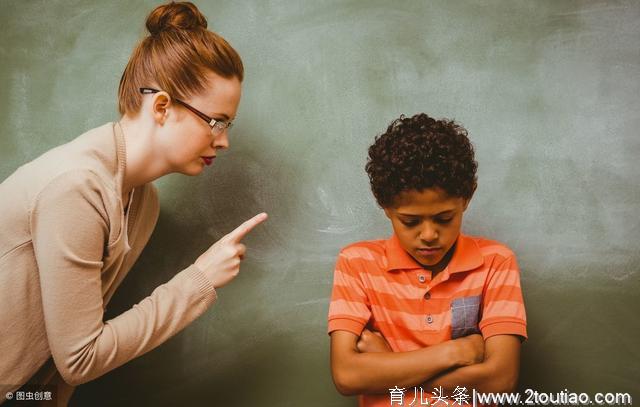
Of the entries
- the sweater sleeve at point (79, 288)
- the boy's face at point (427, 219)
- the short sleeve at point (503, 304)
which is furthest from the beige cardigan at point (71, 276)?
the short sleeve at point (503, 304)

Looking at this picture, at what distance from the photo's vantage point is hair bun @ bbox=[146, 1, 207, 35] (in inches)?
49.6

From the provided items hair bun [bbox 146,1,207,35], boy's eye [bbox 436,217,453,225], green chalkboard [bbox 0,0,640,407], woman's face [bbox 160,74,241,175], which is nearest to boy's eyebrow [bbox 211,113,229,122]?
woman's face [bbox 160,74,241,175]

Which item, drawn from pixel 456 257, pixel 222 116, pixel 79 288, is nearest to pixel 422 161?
pixel 456 257

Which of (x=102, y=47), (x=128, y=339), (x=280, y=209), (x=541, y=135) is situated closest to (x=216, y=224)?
(x=280, y=209)

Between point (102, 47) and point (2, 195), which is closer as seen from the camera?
point (2, 195)

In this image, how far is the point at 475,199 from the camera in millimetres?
1503

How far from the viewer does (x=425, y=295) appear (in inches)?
47.4

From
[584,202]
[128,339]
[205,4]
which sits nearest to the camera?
[128,339]

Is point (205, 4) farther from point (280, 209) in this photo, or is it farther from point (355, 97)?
point (280, 209)

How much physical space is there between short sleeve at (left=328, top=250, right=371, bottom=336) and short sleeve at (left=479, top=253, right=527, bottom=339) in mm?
258

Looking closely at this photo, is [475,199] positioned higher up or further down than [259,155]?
further down

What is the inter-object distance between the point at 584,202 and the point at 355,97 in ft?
2.29

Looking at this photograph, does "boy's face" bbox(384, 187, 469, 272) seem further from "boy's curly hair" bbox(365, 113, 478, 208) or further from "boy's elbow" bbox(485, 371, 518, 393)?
"boy's elbow" bbox(485, 371, 518, 393)

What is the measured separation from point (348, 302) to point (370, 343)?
0.34 ft
